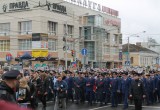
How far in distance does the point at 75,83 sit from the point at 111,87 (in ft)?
8.95

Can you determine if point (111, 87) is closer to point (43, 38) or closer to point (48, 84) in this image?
point (48, 84)

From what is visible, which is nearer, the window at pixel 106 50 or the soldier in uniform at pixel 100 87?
the soldier in uniform at pixel 100 87

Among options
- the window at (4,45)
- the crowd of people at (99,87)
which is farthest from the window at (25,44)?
the crowd of people at (99,87)

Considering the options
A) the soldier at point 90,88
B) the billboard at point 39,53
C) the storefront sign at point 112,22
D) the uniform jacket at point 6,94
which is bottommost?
the soldier at point 90,88

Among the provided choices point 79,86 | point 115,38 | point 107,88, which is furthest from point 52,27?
point 107,88

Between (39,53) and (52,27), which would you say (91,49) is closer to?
(52,27)

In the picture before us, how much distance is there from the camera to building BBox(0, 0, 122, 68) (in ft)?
181

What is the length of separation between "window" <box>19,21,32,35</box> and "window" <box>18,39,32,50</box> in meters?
1.40

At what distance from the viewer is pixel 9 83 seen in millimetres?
3908

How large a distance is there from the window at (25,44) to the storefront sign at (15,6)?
5891 mm

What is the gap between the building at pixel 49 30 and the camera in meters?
55.1

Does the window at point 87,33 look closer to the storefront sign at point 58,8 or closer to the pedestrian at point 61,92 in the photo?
the storefront sign at point 58,8

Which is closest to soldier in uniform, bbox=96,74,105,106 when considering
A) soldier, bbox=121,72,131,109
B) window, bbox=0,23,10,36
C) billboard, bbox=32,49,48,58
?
soldier, bbox=121,72,131,109

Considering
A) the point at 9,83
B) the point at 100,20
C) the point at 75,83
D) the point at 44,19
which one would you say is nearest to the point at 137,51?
the point at 100,20
